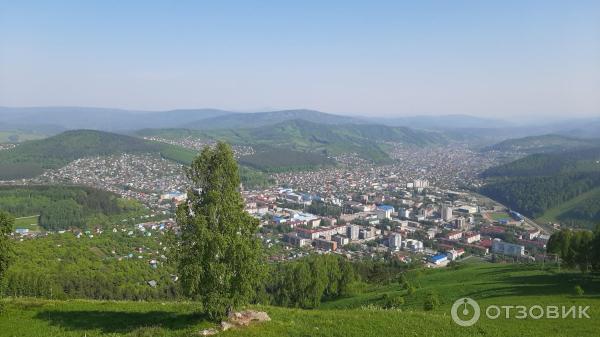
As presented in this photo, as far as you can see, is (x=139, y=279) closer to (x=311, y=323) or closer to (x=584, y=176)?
(x=311, y=323)

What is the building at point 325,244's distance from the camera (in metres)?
74.3

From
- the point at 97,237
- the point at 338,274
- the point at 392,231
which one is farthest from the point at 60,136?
the point at 338,274

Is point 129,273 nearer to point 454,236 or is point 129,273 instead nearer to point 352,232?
point 352,232

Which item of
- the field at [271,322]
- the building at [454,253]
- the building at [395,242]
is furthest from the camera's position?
the building at [395,242]

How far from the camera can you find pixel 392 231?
86.7m

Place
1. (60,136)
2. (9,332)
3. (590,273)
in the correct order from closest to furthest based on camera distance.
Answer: (9,332)
(590,273)
(60,136)

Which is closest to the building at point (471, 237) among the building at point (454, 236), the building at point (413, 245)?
the building at point (454, 236)

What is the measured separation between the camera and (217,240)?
513 inches

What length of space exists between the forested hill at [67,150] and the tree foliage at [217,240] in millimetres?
141179

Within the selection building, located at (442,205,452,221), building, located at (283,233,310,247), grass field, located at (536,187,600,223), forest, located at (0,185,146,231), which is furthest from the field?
grass field, located at (536,187,600,223)

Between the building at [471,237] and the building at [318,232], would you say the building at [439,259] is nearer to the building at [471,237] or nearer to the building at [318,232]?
the building at [471,237]

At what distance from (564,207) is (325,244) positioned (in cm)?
6556

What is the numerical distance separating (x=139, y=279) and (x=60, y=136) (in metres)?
166

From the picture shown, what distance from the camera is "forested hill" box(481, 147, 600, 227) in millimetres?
94312
